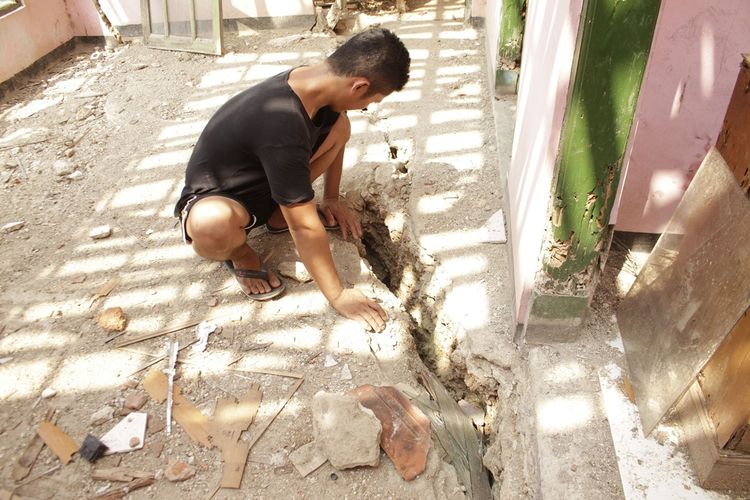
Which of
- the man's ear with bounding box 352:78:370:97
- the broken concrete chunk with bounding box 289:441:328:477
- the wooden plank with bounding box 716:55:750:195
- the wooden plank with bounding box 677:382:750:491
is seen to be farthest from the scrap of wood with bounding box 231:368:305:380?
the wooden plank with bounding box 716:55:750:195

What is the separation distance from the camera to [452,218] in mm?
3008

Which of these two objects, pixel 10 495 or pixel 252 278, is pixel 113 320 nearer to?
pixel 252 278

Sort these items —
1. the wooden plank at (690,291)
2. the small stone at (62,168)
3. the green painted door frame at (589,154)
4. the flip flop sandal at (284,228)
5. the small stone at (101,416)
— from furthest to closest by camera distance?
the small stone at (62,168) < the flip flop sandal at (284,228) < the small stone at (101,416) < the wooden plank at (690,291) < the green painted door frame at (589,154)

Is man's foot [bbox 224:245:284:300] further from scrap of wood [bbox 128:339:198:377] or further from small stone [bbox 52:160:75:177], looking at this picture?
small stone [bbox 52:160:75:177]

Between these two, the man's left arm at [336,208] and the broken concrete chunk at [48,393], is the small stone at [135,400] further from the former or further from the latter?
the man's left arm at [336,208]

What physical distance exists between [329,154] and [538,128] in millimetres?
1105

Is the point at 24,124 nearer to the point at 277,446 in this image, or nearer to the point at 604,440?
the point at 277,446

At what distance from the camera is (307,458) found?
1.98 metres

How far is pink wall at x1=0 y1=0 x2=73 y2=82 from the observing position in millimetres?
4855

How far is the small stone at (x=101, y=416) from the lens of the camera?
2143 millimetres

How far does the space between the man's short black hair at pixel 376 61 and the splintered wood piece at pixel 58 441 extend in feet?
5.78

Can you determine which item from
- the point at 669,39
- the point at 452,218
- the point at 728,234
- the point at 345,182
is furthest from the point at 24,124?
the point at 728,234

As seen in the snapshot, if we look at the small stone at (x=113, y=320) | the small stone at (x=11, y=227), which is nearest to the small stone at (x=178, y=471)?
the small stone at (x=113, y=320)

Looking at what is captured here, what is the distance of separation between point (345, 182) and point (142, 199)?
4.16ft
